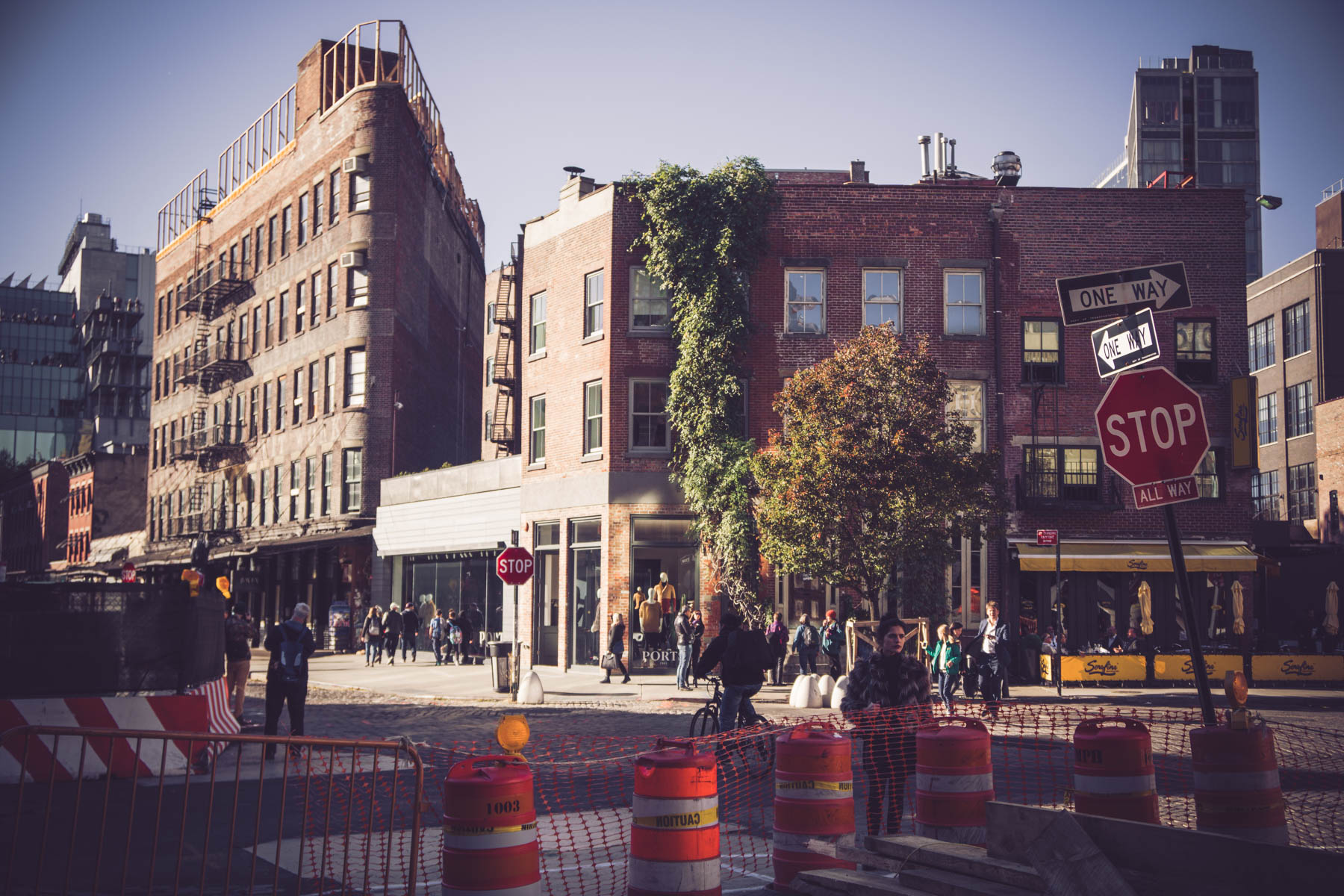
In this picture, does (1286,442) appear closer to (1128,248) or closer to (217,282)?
(1128,248)

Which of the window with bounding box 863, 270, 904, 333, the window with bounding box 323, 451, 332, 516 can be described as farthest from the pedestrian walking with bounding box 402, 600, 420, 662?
the window with bounding box 863, 270, 904, 333

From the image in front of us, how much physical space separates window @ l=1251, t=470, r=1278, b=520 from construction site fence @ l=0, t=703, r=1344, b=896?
45.9 m

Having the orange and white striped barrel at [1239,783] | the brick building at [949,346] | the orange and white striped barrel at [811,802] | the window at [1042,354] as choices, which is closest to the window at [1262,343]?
the brick building at [949,346]

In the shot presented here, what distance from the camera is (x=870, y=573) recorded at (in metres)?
24.0

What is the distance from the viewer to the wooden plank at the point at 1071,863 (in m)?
5.61

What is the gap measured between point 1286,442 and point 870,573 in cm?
4017

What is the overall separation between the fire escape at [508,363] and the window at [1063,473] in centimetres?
1739

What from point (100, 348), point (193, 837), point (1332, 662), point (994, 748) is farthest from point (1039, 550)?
point (100, 348)

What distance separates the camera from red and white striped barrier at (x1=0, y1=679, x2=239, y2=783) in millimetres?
12602

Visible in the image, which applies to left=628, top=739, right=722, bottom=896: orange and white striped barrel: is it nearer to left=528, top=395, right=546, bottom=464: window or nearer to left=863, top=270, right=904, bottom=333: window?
left=863, top=270, right=904, bottom=333: window

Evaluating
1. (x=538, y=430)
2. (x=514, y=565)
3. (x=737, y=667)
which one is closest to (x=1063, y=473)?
(x=538, y=430)

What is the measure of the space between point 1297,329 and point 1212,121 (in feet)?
231

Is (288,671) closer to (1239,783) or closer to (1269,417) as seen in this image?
(1239,783)

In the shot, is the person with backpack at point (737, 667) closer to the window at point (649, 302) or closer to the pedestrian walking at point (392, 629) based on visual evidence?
the window at point (649, 302)
